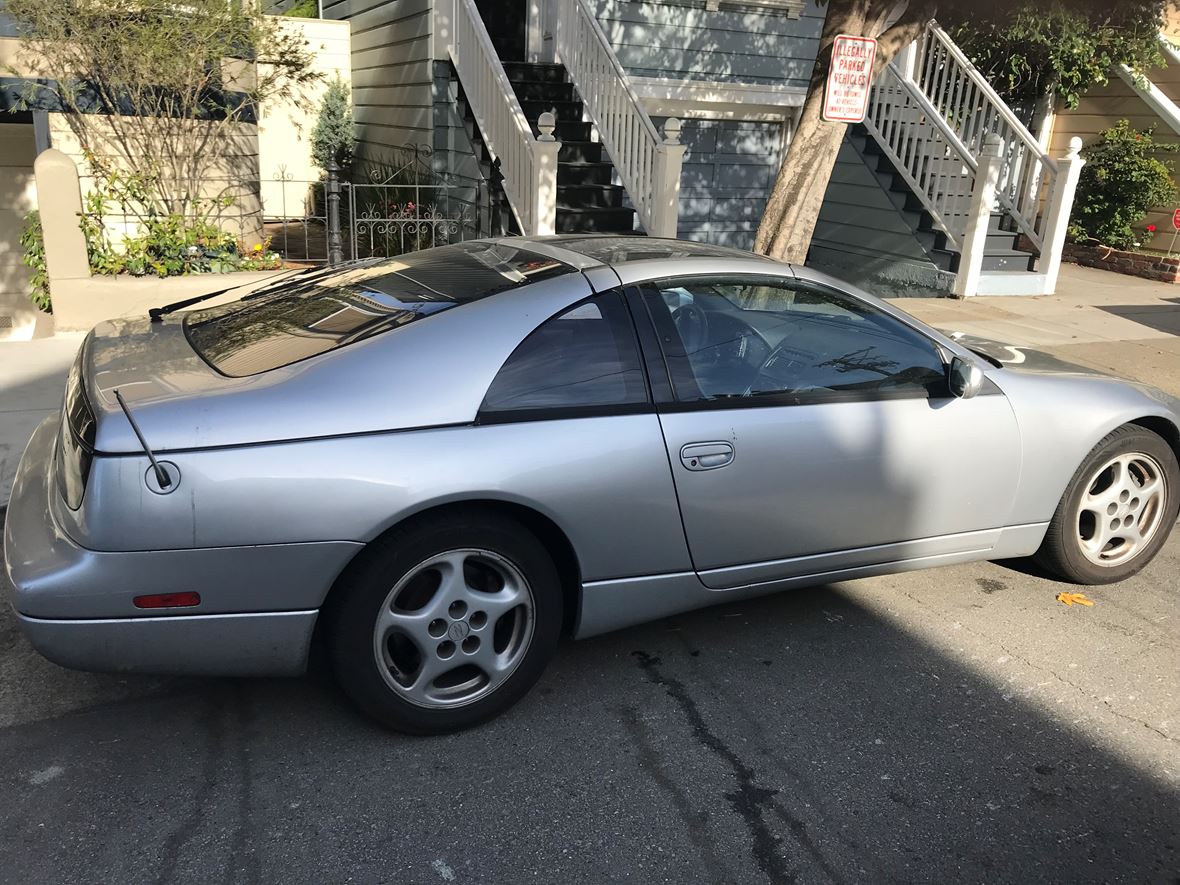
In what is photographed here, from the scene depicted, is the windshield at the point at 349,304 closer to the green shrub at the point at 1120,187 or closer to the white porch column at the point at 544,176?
the white porch column at the point at 544,176

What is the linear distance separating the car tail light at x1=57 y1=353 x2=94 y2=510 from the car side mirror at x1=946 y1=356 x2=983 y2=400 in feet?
9.65

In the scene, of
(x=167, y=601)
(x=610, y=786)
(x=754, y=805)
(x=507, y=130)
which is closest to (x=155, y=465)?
(x=167, y=601)

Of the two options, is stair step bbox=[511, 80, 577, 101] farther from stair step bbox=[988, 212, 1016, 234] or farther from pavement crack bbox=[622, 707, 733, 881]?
pavement crack bbox=[622, 707, 733, 881]

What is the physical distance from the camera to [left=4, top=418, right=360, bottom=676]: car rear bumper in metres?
2.79

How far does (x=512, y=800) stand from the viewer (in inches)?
117

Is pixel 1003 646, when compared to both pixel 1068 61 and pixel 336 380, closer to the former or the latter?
pixel 336 380

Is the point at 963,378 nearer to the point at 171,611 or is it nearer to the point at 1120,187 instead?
the point at 171,611

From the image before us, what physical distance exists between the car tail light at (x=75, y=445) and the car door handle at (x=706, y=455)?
1.80 meters

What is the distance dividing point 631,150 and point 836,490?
7.39 metres

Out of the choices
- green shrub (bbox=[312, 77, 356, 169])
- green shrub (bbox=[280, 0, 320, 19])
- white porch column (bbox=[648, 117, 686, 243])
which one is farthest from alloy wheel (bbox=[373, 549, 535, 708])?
green shrub (bbox=[280, 0, 320, 19])

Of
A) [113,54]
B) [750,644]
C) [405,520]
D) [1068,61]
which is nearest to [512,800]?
[405,520]

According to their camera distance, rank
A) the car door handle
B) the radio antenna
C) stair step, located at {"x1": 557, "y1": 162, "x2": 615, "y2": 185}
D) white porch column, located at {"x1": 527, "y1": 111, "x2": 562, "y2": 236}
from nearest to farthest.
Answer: the radio antenna → the car door handle → white porch column, located at {"x1": 527, "y1": 111, "x2": 562, "y2": 236} → stair step, located at {"x1": 557, "y1": 162, "x2": 615, "y2": 185}

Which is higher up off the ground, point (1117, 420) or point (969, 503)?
point (1117, 420)

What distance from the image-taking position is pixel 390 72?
43.6ft
